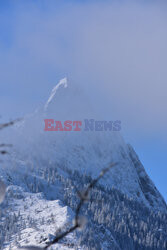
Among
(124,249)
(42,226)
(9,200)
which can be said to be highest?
(9,200)

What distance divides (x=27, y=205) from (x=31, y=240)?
55.0 metres

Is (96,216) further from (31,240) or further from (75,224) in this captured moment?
(75,224)

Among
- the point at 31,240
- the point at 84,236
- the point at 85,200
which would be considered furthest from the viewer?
the point at 84,236

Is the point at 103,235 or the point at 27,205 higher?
the point at 27,205

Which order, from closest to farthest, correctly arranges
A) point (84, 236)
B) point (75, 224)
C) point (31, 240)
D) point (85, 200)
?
point (85, 200), point (75, 224), point (31, 240), point (84, 236)

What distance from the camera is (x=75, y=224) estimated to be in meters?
3.19

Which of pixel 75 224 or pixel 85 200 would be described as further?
pixel 75 224

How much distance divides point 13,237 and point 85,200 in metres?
162

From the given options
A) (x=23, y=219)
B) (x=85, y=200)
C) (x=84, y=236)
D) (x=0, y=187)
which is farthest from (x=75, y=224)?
(x=23, y=219)

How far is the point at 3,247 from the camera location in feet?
462

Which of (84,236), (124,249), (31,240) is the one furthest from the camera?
(124,249)

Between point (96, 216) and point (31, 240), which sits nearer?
point (31, 240)

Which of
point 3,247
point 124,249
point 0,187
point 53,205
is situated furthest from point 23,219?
point 0,187

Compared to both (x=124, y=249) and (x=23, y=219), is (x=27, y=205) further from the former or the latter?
(x=124, y=249)
